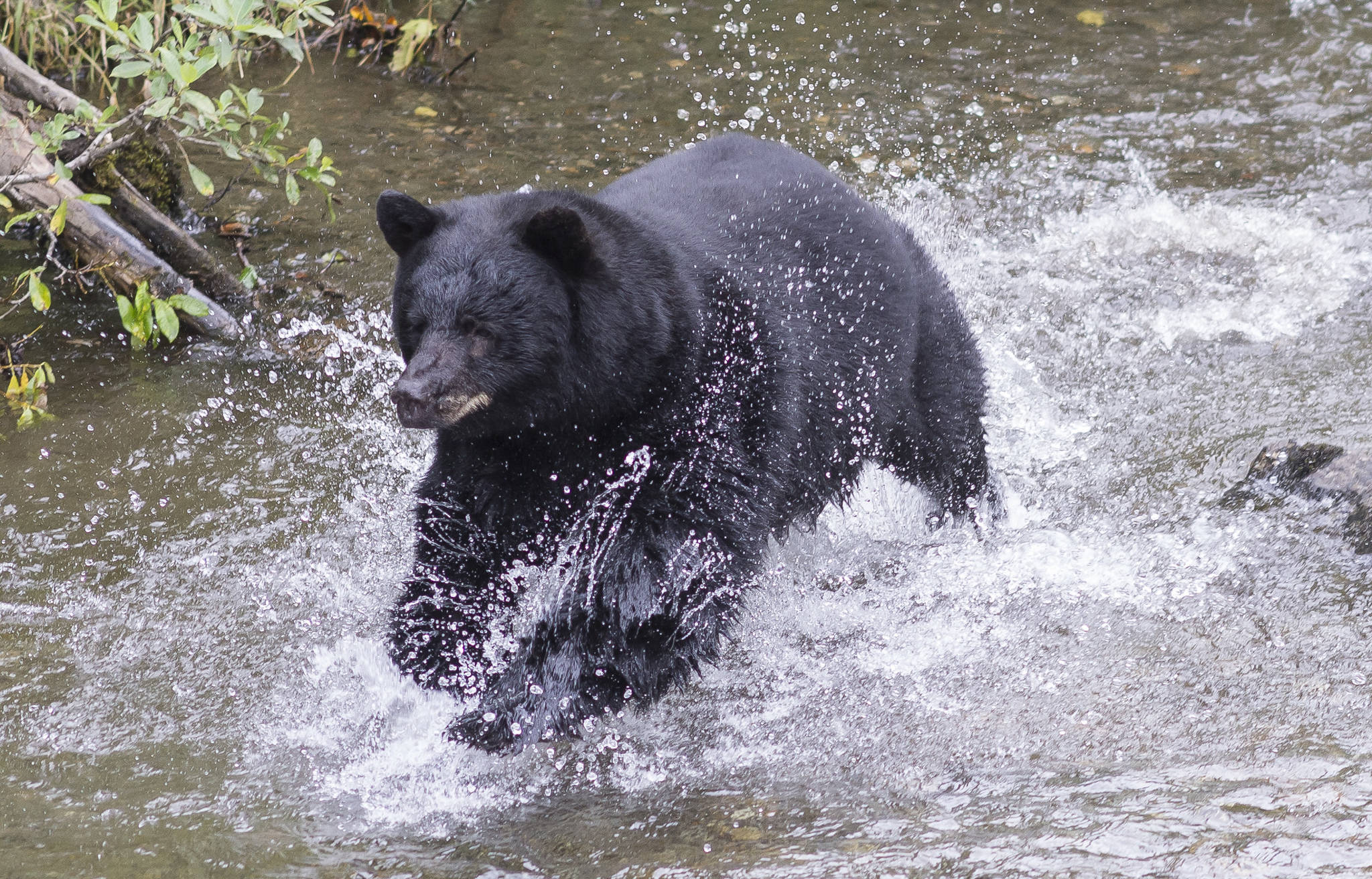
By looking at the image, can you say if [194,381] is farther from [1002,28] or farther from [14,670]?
[1002,28]

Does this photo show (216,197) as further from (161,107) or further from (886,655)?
(886,655)

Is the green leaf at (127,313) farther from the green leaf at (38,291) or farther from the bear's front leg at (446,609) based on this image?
the bear's front leg at (446,609)

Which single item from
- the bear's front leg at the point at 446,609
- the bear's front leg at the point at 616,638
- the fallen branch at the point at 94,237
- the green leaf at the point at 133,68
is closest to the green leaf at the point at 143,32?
the green leaf at the point at 133,68

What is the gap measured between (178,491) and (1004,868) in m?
3.60

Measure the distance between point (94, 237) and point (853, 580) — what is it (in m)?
3.70

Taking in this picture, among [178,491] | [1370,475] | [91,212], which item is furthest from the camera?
[91,212]

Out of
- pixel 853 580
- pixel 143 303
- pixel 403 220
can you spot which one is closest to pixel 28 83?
pixel 143 303

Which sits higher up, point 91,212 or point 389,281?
point 91,212

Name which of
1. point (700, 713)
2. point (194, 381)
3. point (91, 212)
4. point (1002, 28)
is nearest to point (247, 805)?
point (700, 713)

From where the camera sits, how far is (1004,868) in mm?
3092

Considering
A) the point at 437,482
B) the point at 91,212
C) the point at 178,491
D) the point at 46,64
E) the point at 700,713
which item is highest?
the point at 46,64

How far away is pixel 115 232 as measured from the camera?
5773mm

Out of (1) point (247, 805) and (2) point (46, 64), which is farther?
(2) point (46, 64)

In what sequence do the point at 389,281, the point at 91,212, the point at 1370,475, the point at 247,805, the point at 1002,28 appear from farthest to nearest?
the point at 1002,28 → the point at 389,281 → the point at 91,212 → the point at 1370,475 → the point at 247,805
